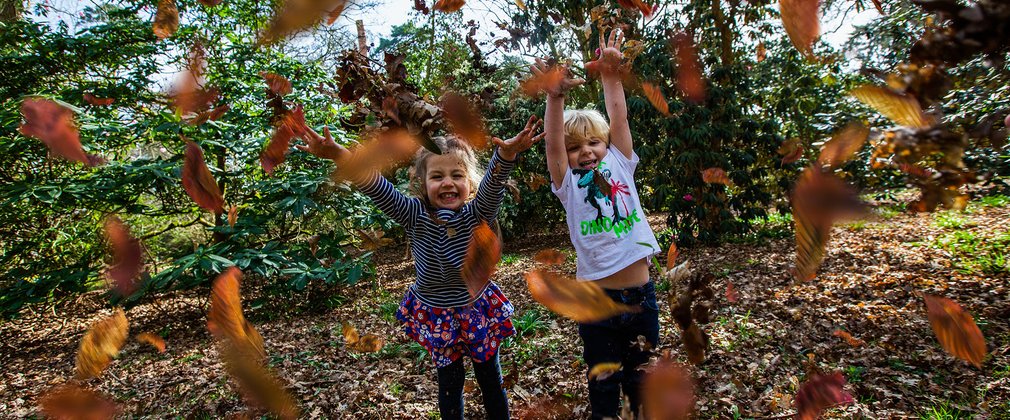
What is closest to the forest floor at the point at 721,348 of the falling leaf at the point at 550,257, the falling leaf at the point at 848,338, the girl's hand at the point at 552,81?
the falling leaf at the point at 848,338

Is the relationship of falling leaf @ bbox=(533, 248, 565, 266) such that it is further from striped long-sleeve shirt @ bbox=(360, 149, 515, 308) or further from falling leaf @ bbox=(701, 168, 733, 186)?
striped long-sleeve shirt @ bbox=(360, 149, 515, 308)

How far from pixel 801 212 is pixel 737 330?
2.35 metres

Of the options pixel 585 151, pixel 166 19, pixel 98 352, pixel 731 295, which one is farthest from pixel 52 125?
pixel 731 295

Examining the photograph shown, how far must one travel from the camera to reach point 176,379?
11.9ft

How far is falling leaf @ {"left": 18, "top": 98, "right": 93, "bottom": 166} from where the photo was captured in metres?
3.24

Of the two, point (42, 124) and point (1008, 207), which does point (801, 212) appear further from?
point (1008, 207)

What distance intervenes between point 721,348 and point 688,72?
157 inches

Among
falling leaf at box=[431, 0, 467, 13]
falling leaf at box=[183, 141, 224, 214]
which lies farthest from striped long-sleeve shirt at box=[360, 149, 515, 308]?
falling leaf at box=[183, 141, 224, 214]

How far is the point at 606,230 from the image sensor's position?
1968mm

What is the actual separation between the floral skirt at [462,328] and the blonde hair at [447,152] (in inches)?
17.2

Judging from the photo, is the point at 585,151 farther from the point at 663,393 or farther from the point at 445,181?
the point at 663,393

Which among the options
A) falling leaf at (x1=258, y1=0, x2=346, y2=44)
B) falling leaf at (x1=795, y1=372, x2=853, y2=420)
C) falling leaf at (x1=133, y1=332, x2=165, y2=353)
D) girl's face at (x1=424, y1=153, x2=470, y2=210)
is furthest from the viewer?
falling leaf at (x1=133, y1=332, x2=165, y2=353)

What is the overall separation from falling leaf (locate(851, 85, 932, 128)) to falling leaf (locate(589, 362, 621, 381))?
1284 mm

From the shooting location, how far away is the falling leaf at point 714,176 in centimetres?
642
